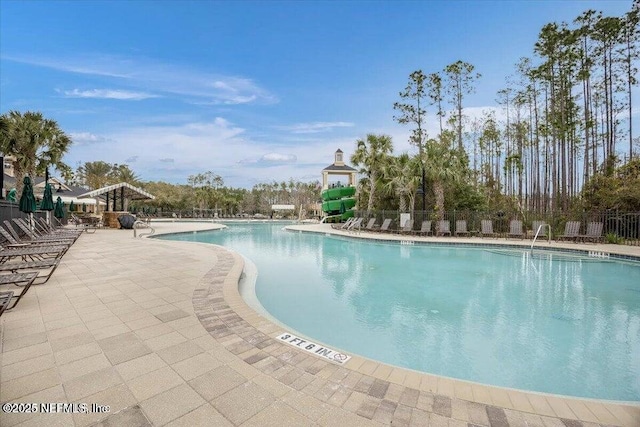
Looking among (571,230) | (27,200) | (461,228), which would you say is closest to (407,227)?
(461,228)

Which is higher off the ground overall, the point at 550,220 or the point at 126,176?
the point at 126,176

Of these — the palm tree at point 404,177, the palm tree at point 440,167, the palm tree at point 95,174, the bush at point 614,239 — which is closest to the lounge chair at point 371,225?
the palm tree at point 404,177

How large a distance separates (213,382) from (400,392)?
4.87 ft

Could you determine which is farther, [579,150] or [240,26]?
[579,150]

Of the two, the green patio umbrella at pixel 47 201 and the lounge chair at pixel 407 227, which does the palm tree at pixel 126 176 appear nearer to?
the green patio umbrella at pixel 47 201

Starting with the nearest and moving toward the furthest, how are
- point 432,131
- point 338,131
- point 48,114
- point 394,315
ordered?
1. point 394,315
2. point 48,114
3. point 432,131
4. point 338,131

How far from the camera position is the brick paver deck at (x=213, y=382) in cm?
198

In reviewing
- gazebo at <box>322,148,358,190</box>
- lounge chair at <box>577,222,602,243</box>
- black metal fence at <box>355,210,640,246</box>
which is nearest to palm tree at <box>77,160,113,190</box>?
gazebo at <box>322,148,358,190</box>

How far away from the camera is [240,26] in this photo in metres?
14.2

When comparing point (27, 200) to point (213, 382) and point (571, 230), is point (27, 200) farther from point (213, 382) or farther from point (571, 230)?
point (571, 230)

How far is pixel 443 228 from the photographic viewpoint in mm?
15898

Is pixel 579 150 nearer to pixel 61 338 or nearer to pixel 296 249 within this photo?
pixel 296 249

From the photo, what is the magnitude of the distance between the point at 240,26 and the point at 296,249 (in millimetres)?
11091

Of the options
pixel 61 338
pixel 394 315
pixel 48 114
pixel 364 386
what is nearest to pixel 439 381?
pixel 364 386
